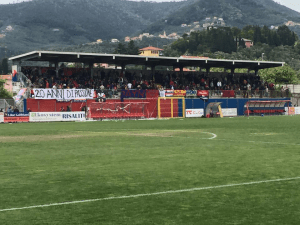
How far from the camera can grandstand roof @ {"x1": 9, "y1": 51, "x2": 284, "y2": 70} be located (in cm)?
6512

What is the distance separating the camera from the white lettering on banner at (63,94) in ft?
A: 192

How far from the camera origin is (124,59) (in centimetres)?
7194

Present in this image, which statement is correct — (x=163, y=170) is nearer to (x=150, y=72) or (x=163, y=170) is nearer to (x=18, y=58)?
(x=18, y=58)

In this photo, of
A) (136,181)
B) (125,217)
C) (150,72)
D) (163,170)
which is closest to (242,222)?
(125,217)

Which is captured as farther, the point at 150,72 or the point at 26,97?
the point at 150,72

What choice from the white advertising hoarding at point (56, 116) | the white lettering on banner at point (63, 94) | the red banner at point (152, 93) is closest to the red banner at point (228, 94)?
the red banner at point (152, 93)

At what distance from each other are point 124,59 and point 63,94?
49.4 ft

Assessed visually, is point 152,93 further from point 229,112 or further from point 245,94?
point 245,94

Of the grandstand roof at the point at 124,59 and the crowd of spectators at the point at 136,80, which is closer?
the grandstand roof at the point at 124,59

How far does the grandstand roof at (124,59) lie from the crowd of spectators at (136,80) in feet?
5.09

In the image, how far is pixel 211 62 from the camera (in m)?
78.4

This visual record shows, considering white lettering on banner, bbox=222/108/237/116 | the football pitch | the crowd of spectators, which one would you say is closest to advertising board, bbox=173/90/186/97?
the crowd of spectators

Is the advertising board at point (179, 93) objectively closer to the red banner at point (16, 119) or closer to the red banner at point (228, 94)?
the red banner at point (228, 94)

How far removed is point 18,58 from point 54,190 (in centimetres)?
6001
